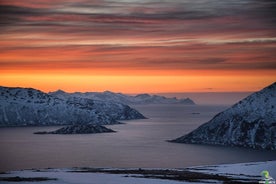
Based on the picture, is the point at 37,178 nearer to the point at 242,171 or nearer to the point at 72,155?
the point at 242,171

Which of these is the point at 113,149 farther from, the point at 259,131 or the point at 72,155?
the point at 259,131

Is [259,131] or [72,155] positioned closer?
[72,155]

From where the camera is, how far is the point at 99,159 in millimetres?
159375

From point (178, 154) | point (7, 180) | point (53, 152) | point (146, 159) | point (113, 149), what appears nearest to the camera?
point (7, 180)

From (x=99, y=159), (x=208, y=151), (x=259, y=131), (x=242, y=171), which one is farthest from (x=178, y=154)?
(x=242, y=171)

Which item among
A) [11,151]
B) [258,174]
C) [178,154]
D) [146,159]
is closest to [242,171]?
[258,174]

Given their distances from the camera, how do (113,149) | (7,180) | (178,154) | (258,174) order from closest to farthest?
(7,180), (258,174), (178,154), (113,149)

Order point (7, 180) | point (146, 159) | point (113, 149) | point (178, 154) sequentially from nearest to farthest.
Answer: point (7, 180), point (146, 159), point (178, 154), point (113, 149)

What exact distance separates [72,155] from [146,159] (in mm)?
29833

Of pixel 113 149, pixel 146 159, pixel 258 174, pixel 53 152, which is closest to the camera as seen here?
pixel 258 174

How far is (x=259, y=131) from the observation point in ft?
636

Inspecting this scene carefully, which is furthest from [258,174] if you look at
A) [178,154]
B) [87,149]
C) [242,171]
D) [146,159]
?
[87,149]

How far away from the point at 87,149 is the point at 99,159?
37166 mm

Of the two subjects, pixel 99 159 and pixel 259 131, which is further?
pixel 259 131
